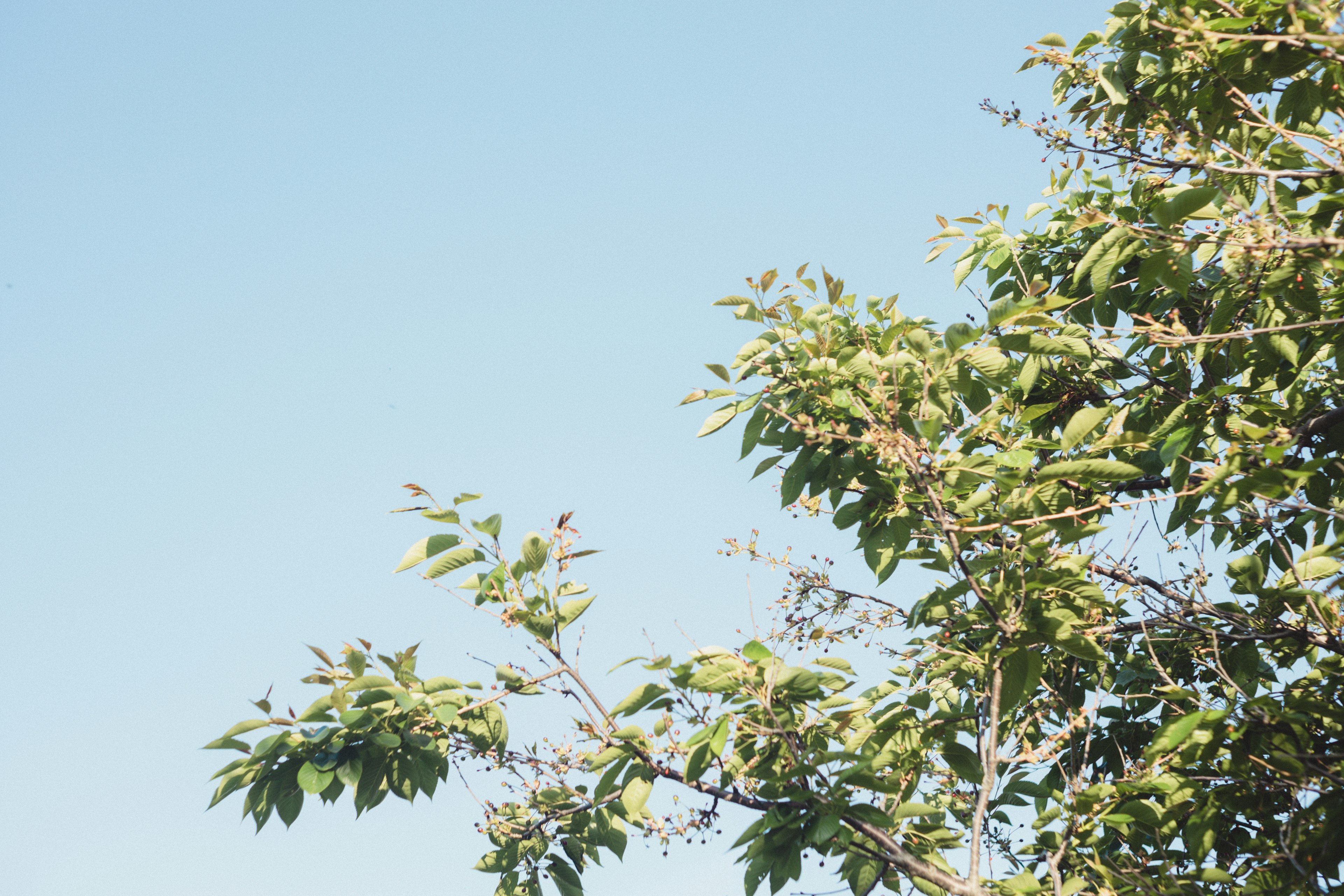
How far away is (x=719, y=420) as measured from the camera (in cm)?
407

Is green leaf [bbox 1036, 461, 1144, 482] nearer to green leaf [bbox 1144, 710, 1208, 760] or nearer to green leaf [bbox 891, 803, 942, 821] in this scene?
green leaf [bbox 1144, 710, 1208, 760]

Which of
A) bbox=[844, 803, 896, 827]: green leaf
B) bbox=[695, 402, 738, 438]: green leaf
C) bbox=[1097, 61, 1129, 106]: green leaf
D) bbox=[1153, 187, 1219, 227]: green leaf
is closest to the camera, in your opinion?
bbox=[1153, 187, 1219, 227]: green leaf

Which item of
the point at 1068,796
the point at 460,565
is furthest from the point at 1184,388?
the point at 460,565

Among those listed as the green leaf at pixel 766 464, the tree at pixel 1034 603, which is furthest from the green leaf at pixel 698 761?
the green leaf at pixel 766 464

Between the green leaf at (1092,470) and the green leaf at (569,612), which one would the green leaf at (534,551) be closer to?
the green leaf at (569,612)

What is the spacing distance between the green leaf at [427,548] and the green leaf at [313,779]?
2.50ft

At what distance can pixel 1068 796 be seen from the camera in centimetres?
389

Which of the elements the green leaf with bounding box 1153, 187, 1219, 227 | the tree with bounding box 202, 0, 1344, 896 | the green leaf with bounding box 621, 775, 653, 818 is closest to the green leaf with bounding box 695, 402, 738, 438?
the tree with bounding box 202, 0, 1344, 896

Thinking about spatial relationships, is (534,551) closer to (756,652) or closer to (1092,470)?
(756,652)

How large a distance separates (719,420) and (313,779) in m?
2.10

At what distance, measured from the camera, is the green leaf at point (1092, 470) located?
322 centimetres

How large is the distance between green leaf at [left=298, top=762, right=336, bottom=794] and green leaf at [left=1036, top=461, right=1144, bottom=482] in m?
2.76

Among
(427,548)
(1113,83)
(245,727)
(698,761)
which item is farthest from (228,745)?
(1113,83)

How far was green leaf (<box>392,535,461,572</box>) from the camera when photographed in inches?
138
